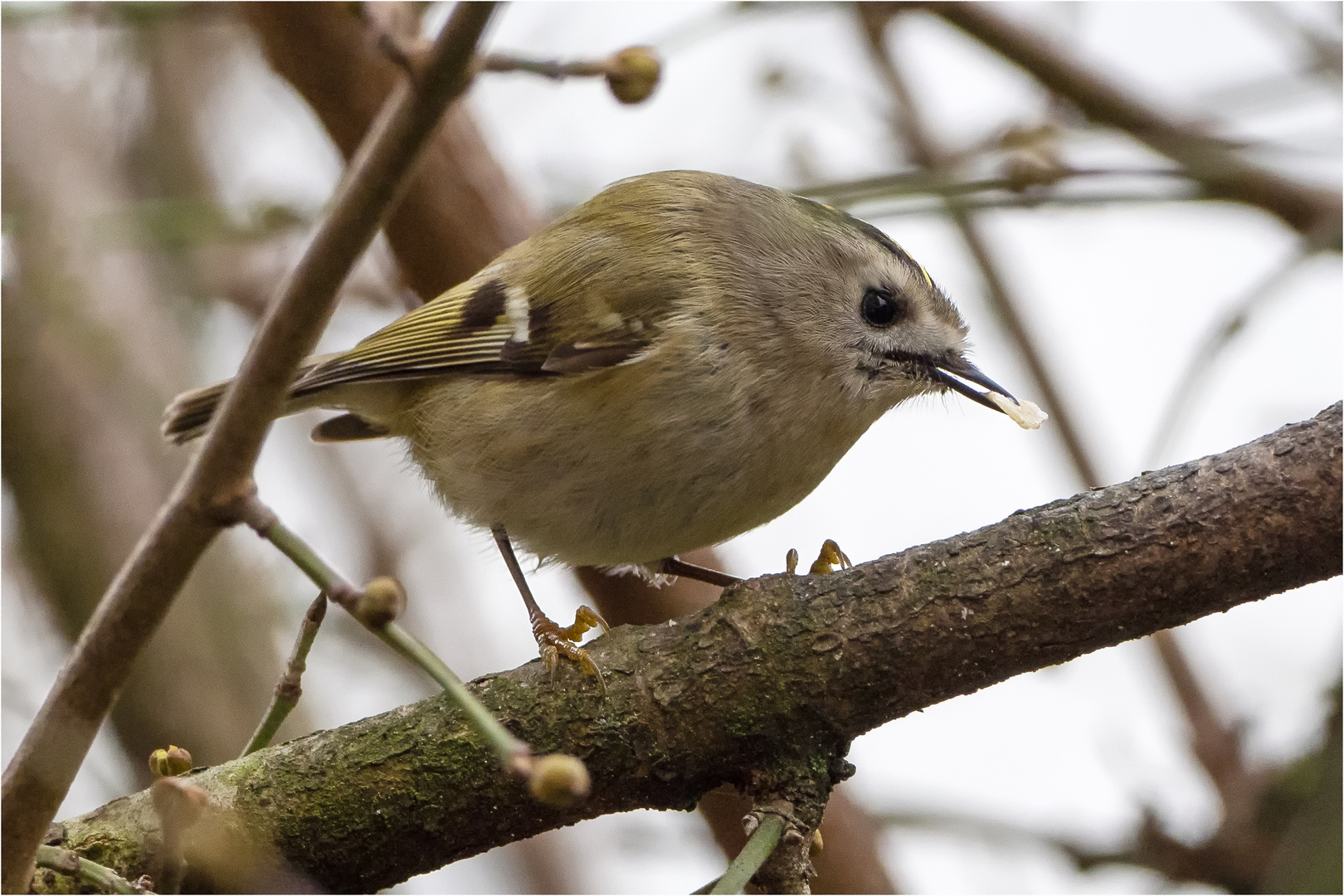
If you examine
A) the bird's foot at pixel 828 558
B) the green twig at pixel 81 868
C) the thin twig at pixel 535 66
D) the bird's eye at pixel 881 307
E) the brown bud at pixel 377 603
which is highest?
the bird's eye at pixel 881 307

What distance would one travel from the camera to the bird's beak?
222 cm

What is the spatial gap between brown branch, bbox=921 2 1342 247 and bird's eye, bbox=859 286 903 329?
0.60 metres

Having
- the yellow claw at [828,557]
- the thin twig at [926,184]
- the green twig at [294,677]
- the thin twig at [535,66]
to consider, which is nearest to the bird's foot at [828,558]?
the yellow claw at [828,557]

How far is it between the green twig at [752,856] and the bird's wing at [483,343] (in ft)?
2.96

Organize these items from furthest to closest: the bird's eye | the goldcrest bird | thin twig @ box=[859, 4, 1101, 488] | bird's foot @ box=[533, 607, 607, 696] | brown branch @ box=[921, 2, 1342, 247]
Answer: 1. thin twig @ box=[859, 4, 1101, 488]
2. brown branch @ box=[921, 2, 1342, 247]
3. the bird's eye
4. the goldcrest bird
5. bird's foot @ box=[533, 607, 607, 696]

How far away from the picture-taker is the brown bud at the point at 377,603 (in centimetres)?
97

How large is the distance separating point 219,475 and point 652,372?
3.48 ft

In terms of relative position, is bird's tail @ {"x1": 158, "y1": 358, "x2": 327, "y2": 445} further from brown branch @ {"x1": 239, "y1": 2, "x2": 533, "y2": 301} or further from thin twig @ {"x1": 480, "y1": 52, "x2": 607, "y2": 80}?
thin twig @ {"x1": 480, "y1": 52, "x2": 607, "y2": 80}

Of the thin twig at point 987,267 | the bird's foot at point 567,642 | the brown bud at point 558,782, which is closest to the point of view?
the brown bud at point 558,782

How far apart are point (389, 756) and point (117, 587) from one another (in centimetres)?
56

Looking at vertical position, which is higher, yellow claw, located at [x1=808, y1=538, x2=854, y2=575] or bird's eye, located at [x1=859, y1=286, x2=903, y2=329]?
bird's eye, located at [x1=859, y1=286, x2=903, y2=329]

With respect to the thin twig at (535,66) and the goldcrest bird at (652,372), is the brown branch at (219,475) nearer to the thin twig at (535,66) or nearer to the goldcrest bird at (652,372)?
the thin twig at (535,66)

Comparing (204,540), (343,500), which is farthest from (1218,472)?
(343,500)

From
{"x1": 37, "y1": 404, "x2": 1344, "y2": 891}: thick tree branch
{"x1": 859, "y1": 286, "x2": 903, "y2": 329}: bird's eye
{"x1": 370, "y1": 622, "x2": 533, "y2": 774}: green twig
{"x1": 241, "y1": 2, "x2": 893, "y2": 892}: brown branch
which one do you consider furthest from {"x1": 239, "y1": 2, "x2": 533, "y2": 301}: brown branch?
{"x1": 370, "y1": 622, "x2": 533, "y2": 774}: green twig
